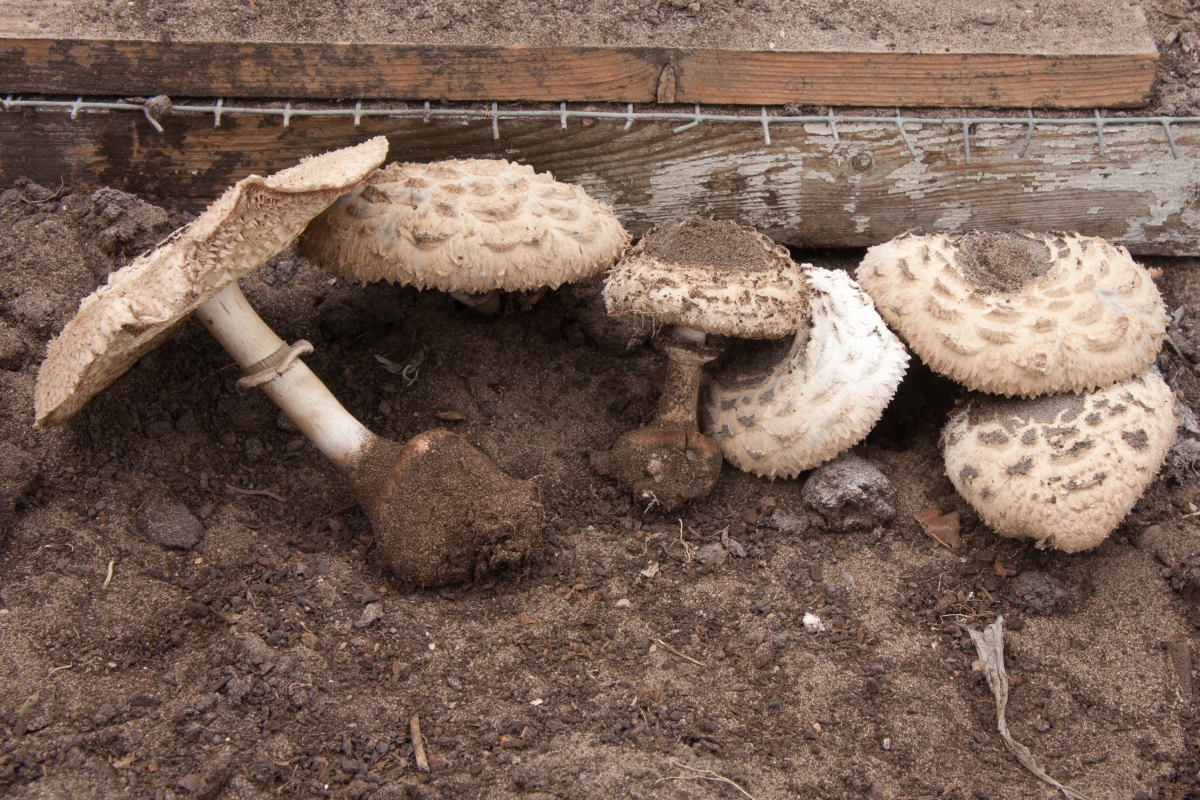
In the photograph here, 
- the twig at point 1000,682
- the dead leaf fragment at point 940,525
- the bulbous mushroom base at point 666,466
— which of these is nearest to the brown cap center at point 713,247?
the bulbous mushroom base at point 666,466

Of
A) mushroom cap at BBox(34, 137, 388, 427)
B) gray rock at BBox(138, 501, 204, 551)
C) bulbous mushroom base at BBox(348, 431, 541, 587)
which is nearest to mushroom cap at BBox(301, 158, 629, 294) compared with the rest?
mushroom cap at BBox(34, 137, 388, 427)

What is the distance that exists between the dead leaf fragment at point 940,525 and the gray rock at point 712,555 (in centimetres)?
102

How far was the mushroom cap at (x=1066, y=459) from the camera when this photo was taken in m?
3.57

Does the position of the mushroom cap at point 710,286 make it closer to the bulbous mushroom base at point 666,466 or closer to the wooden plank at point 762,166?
the bulbous mushroom base at point 666,466

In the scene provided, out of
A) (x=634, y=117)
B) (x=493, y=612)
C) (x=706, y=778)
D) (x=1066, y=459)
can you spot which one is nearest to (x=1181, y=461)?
(x=1066, y=459)

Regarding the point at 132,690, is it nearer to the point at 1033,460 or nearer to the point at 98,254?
the point at 98,254

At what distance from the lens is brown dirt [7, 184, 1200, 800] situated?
2766mm

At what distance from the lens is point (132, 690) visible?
9.22 feet

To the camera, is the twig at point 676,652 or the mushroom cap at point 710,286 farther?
→ the mushroom cap at point 710,286

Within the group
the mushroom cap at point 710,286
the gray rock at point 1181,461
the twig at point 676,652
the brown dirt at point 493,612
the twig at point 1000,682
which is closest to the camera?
the brown dirt at point 493,612

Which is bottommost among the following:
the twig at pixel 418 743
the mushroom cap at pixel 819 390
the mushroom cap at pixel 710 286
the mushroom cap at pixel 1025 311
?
the twig at pixel 418 743

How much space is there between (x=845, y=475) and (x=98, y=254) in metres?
3.95

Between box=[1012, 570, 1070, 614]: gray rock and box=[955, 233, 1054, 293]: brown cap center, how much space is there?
1347 millimetres

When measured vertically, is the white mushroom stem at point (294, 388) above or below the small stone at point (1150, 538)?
above
